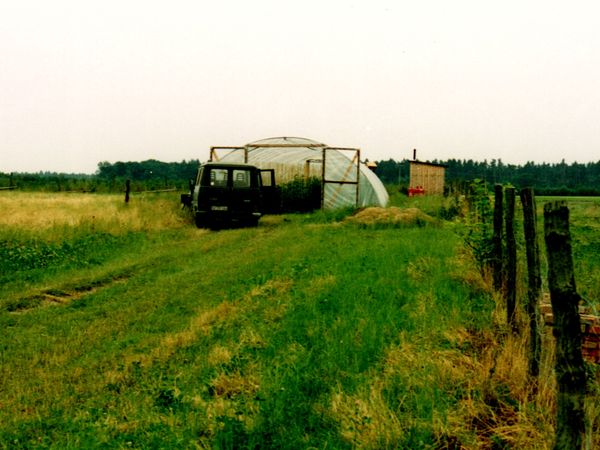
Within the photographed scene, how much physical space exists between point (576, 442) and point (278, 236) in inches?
508

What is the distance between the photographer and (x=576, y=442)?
8.84 ft

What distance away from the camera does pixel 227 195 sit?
1828cm

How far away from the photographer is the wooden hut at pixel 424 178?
42906 millimetres

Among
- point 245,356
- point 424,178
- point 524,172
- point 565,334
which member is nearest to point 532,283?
point 565,334

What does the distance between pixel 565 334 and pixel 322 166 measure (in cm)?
2350

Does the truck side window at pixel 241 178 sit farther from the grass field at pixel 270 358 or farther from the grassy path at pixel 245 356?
the grassy path at pixel 245 356

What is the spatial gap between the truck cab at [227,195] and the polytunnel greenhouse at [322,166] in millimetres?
6463

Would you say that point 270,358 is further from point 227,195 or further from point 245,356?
point 227,195

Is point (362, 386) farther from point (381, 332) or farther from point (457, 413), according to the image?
point (381, 332)

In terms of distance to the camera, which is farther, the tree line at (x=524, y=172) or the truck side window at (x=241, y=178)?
the tree line at (x=524, y=172)

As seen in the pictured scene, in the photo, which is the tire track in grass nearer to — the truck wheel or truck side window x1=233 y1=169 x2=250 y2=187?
the truck wheel

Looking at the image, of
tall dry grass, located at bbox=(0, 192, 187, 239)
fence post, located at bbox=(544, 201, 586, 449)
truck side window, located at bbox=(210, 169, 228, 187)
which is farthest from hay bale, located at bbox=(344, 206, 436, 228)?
fence post, located at bbox=(544, 201, 586, 449)

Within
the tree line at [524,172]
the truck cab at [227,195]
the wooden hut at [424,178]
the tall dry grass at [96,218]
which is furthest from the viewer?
the tree line at [524,172]

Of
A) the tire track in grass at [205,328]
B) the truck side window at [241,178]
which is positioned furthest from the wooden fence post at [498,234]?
the truck side window at [241,178]
